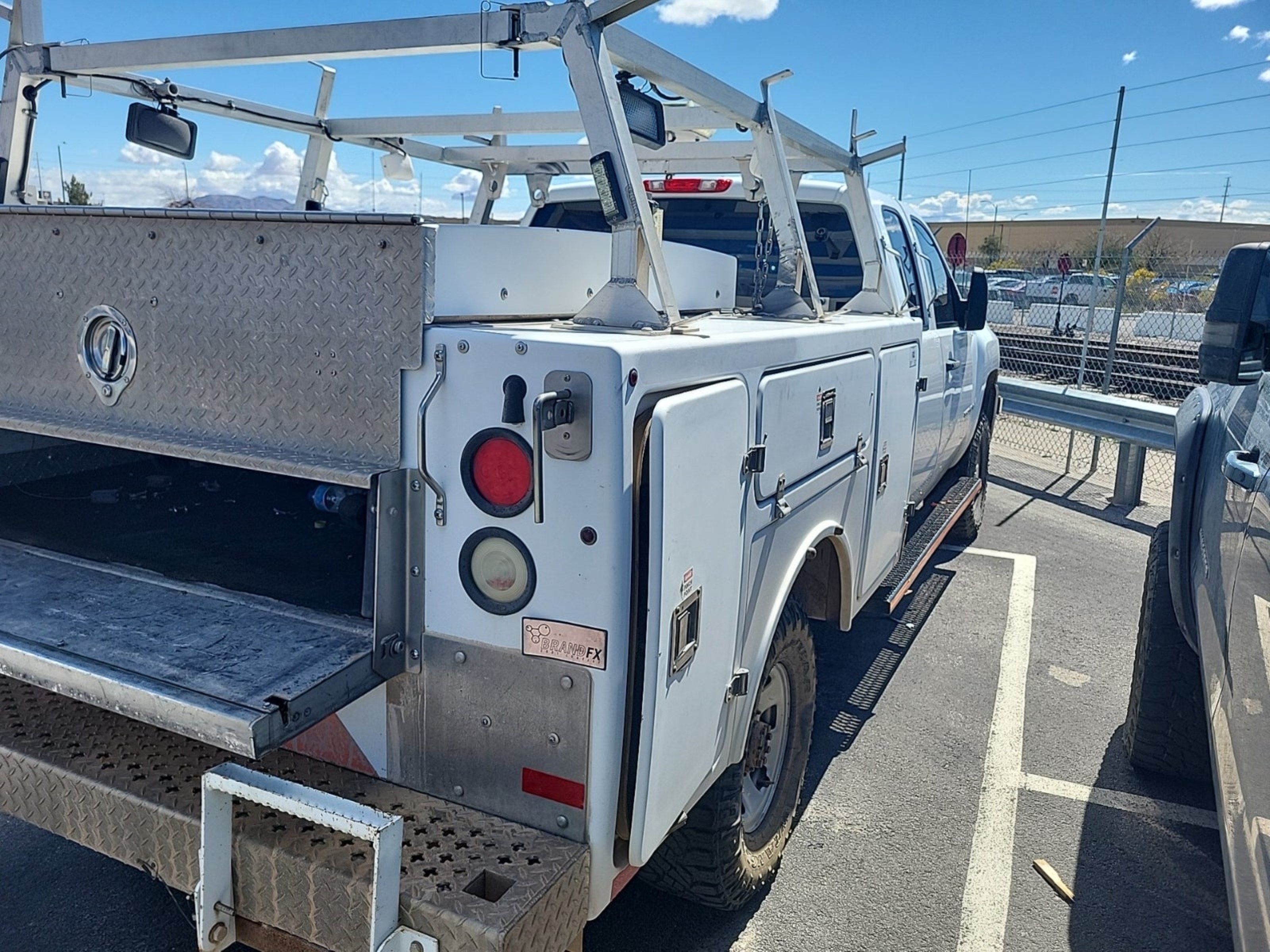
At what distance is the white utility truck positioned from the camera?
1951 millimetres

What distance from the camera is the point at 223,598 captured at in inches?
102

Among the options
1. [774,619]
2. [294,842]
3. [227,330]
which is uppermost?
[227,330]

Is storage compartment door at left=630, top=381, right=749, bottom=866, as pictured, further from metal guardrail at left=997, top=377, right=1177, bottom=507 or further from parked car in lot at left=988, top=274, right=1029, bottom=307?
parked car in lot at left=988, top=274, right=1029, bottom=307

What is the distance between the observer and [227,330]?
7.93ft

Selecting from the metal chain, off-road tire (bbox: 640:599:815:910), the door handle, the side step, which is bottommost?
off-road tire (bbox: 640:599:815:910)

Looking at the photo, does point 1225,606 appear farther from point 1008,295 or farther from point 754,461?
point 1008,295

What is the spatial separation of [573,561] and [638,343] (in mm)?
481

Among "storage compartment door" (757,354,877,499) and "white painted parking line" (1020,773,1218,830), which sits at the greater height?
"storage compartment door" (757,354,877,499)

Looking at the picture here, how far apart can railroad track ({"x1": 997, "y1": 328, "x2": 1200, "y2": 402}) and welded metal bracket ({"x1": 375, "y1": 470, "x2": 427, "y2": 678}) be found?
438 inches

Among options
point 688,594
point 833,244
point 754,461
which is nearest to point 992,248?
point 833,244

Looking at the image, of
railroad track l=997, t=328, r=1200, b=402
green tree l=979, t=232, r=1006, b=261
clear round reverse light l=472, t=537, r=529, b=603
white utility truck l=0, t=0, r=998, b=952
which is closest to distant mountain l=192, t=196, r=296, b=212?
white utility truck l=0, t=0, r=998, b=952

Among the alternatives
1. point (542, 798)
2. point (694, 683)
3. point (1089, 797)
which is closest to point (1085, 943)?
point (1089, 797)

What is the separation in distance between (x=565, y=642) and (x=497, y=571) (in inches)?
8.5

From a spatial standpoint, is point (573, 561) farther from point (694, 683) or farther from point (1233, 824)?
point (1233, 824)
